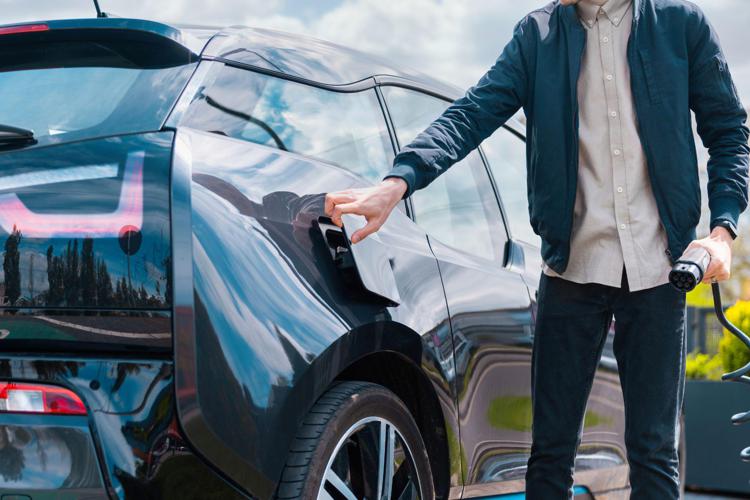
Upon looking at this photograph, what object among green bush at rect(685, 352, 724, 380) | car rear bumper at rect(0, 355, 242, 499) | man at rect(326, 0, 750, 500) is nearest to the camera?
car rear bumper at rect(0, 355, 242, 499)

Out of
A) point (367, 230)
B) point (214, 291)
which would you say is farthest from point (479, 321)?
point (214, 291)

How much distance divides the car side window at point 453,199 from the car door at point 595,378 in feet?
0.33

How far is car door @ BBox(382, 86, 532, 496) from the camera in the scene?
9.72 feet

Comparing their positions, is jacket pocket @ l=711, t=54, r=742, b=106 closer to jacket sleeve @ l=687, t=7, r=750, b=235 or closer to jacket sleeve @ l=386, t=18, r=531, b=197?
jacket sleeve @ l=687, t=7, r=750, b=235

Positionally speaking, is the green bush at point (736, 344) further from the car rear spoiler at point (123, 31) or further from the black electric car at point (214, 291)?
the car rear spoiler at point (123, 31)

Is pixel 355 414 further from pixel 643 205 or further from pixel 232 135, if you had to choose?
pixel 643 205

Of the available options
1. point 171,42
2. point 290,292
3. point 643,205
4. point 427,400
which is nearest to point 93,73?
point 171,42

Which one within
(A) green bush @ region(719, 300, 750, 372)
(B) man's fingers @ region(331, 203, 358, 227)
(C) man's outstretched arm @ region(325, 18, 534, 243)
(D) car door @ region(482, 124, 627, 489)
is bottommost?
(A) green bush @ region(719, 300, 750, 372)

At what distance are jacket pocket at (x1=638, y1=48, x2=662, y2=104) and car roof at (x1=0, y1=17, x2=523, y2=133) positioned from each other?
0.83 m

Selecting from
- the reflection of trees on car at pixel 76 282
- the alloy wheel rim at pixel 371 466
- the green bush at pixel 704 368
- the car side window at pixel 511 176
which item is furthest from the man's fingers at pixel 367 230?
the green bush at pixel 704 368

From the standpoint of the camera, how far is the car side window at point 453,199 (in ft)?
10.5

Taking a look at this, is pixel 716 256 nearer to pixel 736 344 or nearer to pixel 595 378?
pixel 595 378

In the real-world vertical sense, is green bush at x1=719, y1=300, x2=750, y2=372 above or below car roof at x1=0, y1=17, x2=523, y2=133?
below

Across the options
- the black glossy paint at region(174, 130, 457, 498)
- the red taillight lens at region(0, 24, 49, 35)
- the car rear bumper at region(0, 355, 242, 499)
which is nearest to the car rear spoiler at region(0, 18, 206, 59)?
the red taillight lens at region(0, 24, 49, 35)
